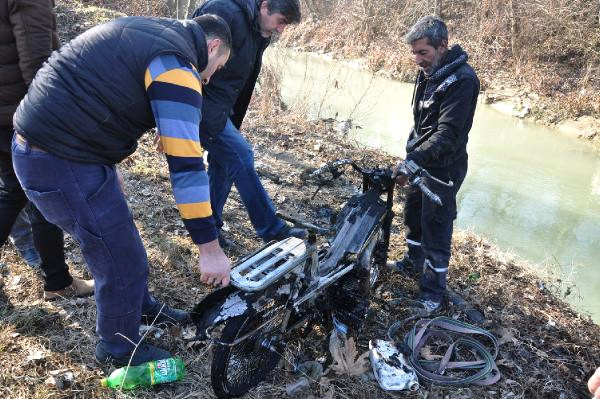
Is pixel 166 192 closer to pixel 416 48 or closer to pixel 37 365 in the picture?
pixel 37 365

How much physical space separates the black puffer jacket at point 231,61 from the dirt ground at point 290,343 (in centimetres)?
101

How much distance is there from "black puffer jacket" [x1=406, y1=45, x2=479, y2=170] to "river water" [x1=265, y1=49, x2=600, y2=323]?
280 centimetres

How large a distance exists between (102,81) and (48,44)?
41.4 inches

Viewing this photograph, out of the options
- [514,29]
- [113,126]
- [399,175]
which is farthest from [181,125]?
[514,29]

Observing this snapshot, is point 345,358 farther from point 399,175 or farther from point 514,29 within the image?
point 514,29

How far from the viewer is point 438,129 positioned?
11.4ft

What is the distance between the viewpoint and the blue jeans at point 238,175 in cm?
360

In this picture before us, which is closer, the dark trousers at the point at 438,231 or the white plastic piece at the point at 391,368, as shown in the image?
the white plastic piece at the point at 391,368

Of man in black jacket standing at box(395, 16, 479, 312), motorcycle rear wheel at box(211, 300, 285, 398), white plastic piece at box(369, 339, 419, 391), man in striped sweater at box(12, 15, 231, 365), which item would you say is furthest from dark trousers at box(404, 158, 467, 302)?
man in striped sweater at box(12, 15, 231, 365)

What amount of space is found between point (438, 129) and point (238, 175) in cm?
151

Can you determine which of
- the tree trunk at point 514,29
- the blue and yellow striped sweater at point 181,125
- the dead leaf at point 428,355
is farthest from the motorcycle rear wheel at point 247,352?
the tree trunk at point 514,29

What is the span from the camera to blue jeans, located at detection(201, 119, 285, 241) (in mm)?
3604

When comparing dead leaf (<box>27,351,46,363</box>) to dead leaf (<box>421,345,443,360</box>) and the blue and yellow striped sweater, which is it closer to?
the blue and yellow striped sweater

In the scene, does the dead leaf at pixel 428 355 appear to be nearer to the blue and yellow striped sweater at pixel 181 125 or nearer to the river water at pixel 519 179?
the blue and yellow striped sweater at pixel 181 125
